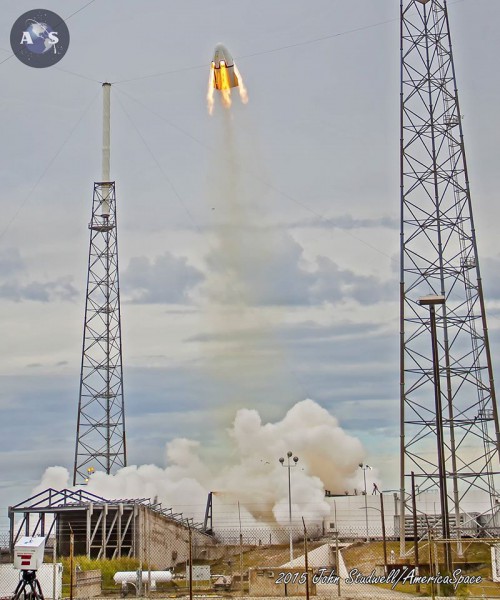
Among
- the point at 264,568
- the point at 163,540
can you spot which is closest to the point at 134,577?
the point at 264,568

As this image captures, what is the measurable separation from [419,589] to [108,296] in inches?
1765

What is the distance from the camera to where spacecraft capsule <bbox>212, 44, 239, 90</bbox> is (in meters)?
64.3

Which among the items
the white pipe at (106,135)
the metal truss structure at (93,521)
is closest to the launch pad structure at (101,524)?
the metal truss structure at (93,521)

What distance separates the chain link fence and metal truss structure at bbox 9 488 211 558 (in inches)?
13.6

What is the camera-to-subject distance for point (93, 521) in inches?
2817

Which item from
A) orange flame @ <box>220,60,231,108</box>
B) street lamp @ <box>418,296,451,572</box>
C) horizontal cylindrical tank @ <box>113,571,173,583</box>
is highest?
orange flame @ <box>220,60,231,108</box>

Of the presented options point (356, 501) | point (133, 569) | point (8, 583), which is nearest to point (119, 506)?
point (133, 569)

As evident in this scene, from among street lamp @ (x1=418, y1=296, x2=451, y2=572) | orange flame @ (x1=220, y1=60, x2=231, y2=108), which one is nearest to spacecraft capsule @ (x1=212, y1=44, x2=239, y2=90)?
orange flame @ (x1=220, y1=60, x2=231, y2=108)

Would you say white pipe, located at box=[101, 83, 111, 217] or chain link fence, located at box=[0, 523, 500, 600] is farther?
white pipe, located at box=[101, 83, 111, 217]

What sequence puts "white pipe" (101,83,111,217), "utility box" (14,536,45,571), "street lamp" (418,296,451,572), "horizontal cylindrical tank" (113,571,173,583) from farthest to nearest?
"white pipe" (101,83,111,217), "horizontal cylindrical tank" (113,571,173,583), "street lamp" (418,296,451,572), "utility box" (14,536,45,571)

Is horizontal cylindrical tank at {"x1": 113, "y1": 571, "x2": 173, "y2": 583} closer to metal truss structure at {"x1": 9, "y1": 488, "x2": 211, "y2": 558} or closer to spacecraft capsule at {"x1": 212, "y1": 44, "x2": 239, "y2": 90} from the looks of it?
metal truss structure at {"x1": 9, "y1": 488, "x2": 211, "y2": 558}

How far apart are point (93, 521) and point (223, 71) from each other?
33.8 m

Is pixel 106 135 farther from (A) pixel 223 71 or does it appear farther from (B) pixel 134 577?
(B) pixel 134 577

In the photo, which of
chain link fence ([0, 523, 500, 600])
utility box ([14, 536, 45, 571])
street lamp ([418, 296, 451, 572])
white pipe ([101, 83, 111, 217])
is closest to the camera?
utility box ([14, 536, 45, 571])
